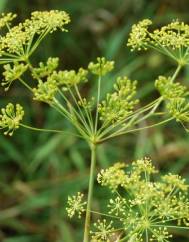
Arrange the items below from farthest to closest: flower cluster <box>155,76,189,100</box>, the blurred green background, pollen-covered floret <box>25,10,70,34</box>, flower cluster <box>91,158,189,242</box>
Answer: the blurred green background, pollen-covered floret <box>25,10,70,34</box>, flower cluster <box>155,76,189,100</box>, flower cluster <box>91,158,189,242</box>

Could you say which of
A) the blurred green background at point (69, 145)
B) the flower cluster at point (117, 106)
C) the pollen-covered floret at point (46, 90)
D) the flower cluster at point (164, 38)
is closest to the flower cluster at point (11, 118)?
the pollen-covered floret at point (46, 90)

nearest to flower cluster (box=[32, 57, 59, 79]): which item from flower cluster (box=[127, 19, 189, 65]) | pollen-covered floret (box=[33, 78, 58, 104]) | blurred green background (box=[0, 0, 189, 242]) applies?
pollen-covered floret (box=[33, 78, 58, 104])

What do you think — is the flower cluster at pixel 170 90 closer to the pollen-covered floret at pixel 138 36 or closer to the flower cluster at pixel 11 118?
the pollen-covered floret at pixel 138 36

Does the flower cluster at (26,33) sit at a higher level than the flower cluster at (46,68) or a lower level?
higher

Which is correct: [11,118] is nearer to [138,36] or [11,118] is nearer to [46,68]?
[46,68]

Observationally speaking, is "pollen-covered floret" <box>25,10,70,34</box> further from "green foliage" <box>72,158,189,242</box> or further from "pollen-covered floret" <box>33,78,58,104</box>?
"green foliage" <box>72,158,189,242</box>

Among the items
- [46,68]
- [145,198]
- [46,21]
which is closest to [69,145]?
[46,21]

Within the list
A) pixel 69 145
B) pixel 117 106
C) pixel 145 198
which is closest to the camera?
pixel 145 198

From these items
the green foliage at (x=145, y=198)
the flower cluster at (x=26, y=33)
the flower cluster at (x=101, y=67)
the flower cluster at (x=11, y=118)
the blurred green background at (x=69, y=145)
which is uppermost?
the blurred green background at (x=69, y=145)

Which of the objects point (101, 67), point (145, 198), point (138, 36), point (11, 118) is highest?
point (138, 36)
